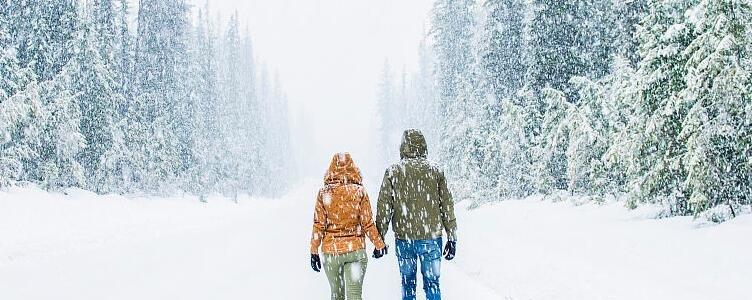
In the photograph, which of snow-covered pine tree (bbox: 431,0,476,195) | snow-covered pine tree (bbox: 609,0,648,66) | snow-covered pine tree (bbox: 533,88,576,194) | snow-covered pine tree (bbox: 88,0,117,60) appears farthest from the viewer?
snow-covered pine tree (bbox: 431,0,476,195)

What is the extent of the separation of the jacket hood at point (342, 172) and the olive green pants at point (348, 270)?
64 cm

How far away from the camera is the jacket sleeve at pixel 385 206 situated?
571 cm

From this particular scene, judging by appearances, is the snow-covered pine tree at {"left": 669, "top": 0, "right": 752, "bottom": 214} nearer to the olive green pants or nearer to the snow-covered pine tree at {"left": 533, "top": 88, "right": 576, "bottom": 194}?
the olive green pants

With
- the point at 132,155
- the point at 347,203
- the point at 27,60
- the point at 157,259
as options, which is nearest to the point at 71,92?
the point at 27,60

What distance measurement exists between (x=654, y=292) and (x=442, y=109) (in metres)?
29.6

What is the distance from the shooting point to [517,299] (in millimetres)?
7836

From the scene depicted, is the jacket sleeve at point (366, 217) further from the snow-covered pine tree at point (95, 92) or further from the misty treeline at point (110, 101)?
the snow-covered pine tree at point (95, 92)

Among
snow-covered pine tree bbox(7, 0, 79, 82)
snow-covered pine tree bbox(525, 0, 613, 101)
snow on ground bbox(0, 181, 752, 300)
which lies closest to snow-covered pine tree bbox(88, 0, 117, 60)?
snow-covered pine tree bbox(7, 0, 79, 82)

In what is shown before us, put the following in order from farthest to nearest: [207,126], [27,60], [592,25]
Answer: [207,126], [27,60], [592,25]

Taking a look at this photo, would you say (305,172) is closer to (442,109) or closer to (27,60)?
(442,109)

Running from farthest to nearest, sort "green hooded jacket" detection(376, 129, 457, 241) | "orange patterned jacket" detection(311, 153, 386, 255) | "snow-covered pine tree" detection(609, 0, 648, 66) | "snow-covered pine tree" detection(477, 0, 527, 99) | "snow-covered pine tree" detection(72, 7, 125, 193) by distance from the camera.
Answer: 1. "snow-covered pine tree" detection(72, 7, 125, 193)
2. "snow-covered pine tree" detection(477, 0, 527, 99)
3. "snow-covered pine tree" detection(609, 0, 648, 66)
4. "green hooded jacket" detection(376, 129, 457, 241)
5. "orange patterned jacket" detection(311, 153, 386, 255)

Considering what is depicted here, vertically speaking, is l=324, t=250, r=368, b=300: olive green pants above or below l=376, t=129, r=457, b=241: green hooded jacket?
below

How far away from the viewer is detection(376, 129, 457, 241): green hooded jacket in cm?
570

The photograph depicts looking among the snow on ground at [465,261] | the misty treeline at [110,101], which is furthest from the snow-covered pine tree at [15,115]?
the snow on ground at [465,261]
